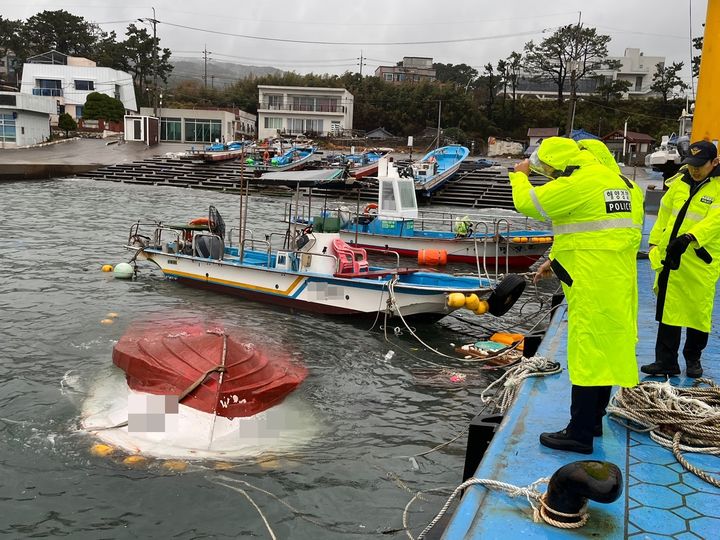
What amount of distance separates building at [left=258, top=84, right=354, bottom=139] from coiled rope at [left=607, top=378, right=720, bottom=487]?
6298 centimetres

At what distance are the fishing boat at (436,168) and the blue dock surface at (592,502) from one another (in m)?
27.6

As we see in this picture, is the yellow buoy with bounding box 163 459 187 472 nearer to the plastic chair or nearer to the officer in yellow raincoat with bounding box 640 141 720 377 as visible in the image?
the officer in yellow raincoat with bounding box 640 141 720 377

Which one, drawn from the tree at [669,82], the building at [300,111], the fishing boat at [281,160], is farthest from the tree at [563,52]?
the fishing boat at [281,160]

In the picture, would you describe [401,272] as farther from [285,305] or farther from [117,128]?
[117,128]

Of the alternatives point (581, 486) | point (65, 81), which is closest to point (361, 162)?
point (65, 81)

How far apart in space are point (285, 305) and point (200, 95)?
73.6m

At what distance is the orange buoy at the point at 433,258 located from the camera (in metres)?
18.8

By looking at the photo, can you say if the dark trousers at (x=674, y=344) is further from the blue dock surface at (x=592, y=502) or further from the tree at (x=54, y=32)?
the tree at (x=54, y=32)

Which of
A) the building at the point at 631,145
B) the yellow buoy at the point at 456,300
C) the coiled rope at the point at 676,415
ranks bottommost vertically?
the yellow buoy at the point at 456,300

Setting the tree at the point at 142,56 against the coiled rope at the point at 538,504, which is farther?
the tree at the point at 142,56

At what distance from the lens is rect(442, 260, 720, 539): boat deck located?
3123 millimetres

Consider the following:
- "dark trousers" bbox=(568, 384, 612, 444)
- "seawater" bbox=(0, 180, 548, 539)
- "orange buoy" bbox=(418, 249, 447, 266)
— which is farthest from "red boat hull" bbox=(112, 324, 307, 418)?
"orange buoy" bbox=(418, 249, 447, 266)

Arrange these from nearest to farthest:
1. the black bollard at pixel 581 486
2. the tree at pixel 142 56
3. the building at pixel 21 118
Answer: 1. the black bollard at pixel 581 486
2. the building at pixel 21 118
3. the tree at pixel 142 56

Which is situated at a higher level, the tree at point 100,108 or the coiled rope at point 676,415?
the tree at point 100,108
